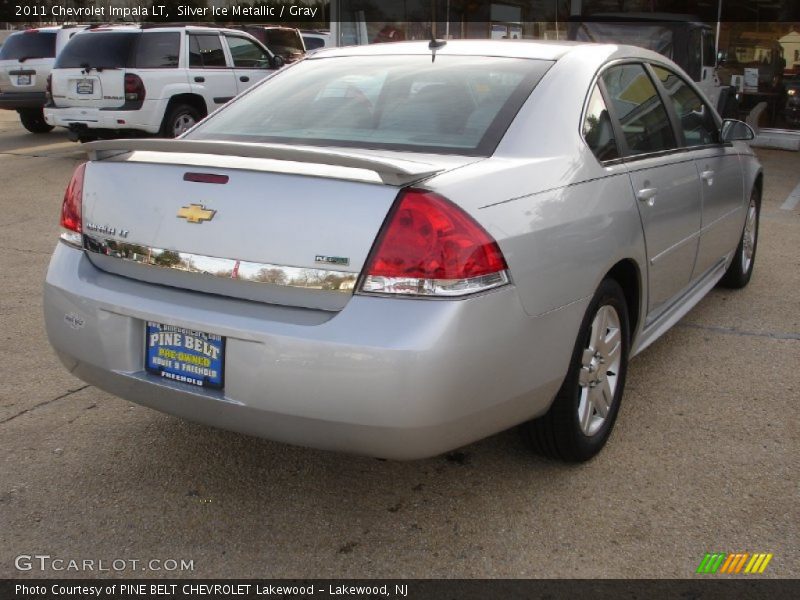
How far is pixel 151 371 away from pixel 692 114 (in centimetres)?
313

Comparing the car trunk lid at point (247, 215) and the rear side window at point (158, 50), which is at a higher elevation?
the rear side window at point (158, 50)

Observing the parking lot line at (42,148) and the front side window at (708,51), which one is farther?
the parking lot line at (42,148)

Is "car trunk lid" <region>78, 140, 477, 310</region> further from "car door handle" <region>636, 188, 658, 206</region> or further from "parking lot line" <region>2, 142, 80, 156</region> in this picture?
"parking lot line" <region>2, 142, 80, 156</region>

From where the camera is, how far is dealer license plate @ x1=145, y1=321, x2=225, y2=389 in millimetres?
2664

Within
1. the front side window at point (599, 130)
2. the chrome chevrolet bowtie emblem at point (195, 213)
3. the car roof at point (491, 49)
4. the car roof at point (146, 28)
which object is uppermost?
the car roof at point (146, 28)

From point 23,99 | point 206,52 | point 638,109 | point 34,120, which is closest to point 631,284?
point 638,109

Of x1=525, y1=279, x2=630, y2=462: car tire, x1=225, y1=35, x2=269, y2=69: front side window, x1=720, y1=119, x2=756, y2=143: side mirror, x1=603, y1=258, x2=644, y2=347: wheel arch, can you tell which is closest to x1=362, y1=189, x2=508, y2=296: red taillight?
x1=525, y1=279, x2=630, y2=462: car tire

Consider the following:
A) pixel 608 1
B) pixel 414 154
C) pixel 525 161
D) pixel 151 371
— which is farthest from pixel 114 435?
pixel 608 1

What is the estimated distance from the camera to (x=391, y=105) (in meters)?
3.43

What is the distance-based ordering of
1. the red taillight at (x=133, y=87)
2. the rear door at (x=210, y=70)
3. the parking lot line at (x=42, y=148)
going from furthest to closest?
1. the parking lot line at (x=42, y=148)
2. the rear door at (x=210, y=70)
3. the red taillight at (x=133, y=87)

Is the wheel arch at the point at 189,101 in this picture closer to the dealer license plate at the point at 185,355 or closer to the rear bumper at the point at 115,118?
the rear bumper at the point at 115,118

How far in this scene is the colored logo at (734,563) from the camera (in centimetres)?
268

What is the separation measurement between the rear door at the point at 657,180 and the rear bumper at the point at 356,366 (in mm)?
1020

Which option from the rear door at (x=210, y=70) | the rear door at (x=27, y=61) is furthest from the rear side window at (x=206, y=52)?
the rear door at (x=27, y=61)
